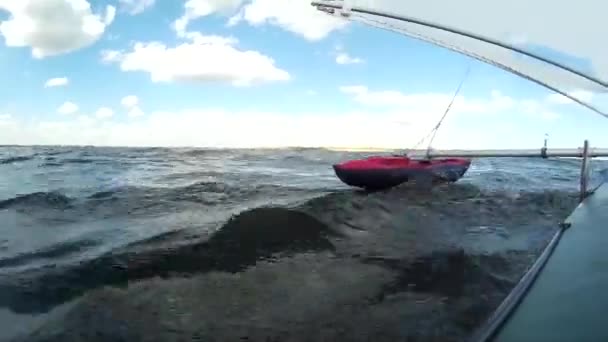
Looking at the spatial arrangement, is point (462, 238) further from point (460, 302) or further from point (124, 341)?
point (124, 341)

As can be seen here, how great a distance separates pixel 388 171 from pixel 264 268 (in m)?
10.7

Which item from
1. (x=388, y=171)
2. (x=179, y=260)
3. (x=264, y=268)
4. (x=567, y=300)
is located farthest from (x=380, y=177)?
(x=567, y=300)

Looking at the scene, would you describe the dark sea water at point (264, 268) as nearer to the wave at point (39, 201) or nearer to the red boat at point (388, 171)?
the wave at point (39, 201)

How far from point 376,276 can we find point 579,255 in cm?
316

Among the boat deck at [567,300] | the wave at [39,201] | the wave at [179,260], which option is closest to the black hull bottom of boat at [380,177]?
the wave at [179,260]

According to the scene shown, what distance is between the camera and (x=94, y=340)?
4.91 meters

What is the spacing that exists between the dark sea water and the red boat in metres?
2.04

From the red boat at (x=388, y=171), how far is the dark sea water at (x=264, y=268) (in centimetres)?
204

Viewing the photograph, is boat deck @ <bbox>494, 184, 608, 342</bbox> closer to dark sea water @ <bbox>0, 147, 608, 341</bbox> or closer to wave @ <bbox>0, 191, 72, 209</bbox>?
dark sea water @ <bbox>0, 147, 608, 341</bbox>

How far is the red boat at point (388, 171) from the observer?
56.0 ft

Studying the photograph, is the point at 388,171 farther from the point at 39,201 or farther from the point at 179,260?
the point at 39,201

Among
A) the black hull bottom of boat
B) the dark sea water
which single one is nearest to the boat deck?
the dark sea water

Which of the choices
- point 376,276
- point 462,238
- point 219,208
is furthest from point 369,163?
point 376,276

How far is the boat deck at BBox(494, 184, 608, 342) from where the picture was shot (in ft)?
8.19
